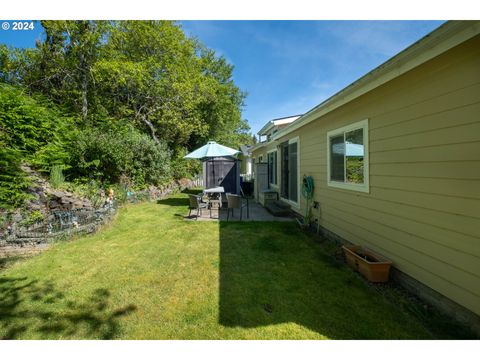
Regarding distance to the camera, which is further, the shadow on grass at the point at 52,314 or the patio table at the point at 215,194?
the patio table at the point at 215,194

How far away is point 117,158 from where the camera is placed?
946 centimetres

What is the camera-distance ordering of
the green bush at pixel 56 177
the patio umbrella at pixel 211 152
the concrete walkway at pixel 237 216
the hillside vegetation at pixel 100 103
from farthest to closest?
the patio umbrella at pixel 211 152
the concrete walkway at pixel 237 216
the hillside vegetation at pixel 100 103
the green bush at pixel 56 177

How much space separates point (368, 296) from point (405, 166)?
1.82m

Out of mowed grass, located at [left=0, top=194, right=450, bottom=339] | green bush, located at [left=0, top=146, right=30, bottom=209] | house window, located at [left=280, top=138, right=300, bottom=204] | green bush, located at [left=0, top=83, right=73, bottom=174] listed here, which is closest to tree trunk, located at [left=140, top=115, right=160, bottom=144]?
green bush, located at [left=0, top=83, right=73, bottom=174]

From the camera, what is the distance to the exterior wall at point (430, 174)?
230cm

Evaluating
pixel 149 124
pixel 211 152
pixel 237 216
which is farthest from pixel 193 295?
pixel 149 124

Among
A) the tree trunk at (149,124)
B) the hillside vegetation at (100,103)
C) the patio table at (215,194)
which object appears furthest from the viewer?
the tree trunk at (149,124)

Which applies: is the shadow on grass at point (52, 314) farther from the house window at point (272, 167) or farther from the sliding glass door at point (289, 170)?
the house window at point (272, 167)

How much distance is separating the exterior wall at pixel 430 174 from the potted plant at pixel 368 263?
14 centimetres

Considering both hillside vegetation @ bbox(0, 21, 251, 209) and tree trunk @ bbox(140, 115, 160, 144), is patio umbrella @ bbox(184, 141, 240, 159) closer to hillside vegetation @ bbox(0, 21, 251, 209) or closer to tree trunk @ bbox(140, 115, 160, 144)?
hillside vegetation @ bbox(0, 21, 251, 209)

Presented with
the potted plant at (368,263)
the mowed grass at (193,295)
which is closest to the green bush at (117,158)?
the mowed grass at (193,295)

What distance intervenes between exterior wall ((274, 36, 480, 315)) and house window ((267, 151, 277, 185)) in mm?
6219

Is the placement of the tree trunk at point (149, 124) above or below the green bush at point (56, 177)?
above

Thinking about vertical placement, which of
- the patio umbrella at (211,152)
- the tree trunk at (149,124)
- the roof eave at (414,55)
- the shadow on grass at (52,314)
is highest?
the tree trunk at (149,124)
